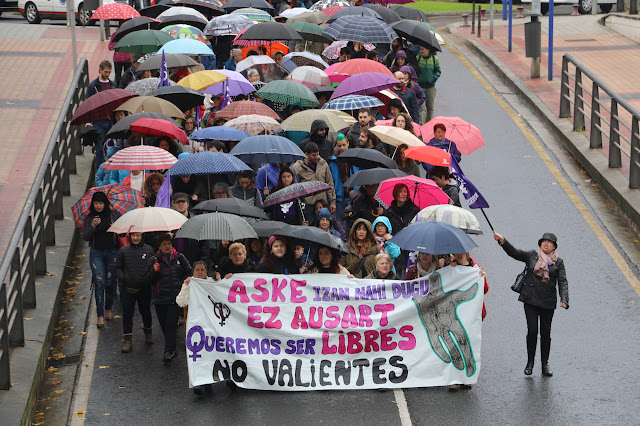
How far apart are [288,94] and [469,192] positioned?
4406mm

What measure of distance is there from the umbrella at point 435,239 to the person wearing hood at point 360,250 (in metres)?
1.37

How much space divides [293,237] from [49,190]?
4.89 metres

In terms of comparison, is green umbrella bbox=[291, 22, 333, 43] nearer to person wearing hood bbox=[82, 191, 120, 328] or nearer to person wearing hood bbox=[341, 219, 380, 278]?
person wearing hood bbox=[82, 191, 120, 328]

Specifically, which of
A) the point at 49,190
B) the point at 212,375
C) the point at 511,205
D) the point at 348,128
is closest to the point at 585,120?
the point at 511,205

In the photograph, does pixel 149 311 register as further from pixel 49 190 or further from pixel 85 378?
pixel 49 190

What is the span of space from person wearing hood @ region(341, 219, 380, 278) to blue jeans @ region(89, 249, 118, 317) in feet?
9.04

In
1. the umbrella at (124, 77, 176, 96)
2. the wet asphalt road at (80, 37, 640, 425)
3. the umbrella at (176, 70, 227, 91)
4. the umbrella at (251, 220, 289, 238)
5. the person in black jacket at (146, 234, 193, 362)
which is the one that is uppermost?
the umbrella at (176, 70, 227, 91)

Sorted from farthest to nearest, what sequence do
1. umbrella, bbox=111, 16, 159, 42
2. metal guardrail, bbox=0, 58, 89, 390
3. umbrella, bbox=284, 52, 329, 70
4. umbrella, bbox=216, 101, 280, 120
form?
umbrella, bbox=111, 16, 159, 42 → umbrella, bbox=284, 52, 329, 70 → umbrella, bbox=216, 101, 280, 120 → metal guardrail, bbox=0, 58, 89, 390

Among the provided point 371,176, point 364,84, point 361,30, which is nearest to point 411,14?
point 361,30

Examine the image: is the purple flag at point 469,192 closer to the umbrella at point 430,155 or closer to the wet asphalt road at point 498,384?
the umbrella at point 430,155

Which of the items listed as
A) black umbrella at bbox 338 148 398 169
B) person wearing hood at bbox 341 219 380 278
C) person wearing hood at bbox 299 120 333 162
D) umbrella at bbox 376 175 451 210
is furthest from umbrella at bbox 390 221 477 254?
person wearing hood at bbox 299 120 333 162

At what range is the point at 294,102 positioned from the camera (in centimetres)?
1698

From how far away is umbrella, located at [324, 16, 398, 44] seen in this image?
20234 millimetres

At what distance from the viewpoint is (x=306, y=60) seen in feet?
66.7
